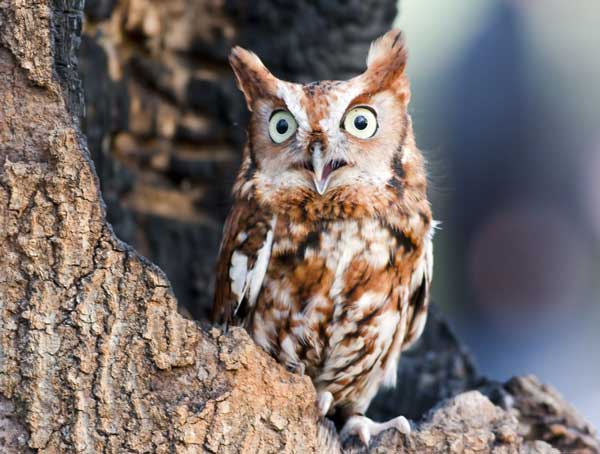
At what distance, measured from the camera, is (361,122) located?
231cm

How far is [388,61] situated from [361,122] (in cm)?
22

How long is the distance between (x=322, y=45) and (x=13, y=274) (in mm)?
1728

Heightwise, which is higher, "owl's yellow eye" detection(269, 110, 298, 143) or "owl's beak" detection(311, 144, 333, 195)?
"owl's yellow eye" detection(269, 110, 298, 143)

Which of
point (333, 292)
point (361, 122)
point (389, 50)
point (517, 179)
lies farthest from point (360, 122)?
point (517, 179)

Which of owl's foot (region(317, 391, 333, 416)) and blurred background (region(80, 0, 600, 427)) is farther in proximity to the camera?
blurred background (region(80, 0, 600, 427))

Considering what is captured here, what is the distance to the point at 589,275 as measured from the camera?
214 inches

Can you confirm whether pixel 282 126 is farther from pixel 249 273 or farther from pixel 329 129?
pixel 249 273

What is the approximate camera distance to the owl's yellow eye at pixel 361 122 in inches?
90.0

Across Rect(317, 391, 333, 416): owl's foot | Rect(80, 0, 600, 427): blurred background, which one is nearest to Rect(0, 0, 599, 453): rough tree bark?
Rect(317, 391, 333, 416): owl's foot

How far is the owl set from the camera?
2.26 metres

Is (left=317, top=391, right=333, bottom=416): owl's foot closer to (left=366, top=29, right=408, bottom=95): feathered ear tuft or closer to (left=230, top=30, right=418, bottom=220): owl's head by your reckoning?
(left=230, top=30, right=418, bottom=220): owl's head

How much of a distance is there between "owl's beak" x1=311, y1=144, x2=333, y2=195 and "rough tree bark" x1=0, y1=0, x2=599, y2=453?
50cm

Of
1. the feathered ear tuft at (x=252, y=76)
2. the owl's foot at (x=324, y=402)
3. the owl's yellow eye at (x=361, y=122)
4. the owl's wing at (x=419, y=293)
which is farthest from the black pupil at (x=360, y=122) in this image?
the owl's foot at (x=324, y=402)

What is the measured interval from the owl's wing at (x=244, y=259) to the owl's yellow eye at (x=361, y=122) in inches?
12.2
